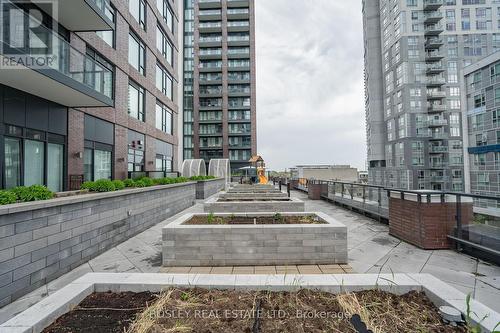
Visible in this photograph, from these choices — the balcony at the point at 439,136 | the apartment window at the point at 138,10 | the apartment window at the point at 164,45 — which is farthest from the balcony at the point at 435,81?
the apartment window at the point at 138,10

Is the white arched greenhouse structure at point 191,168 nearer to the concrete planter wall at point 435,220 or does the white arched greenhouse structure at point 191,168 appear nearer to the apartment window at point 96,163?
the apartment window at point 96,163

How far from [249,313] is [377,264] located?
157 inches

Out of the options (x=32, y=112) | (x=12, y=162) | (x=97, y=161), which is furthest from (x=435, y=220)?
(x=97, y=161)

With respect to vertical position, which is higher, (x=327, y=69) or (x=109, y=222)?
(x=327, y=69)

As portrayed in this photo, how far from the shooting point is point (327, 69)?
22.2 m

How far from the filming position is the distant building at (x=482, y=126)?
94.8ft

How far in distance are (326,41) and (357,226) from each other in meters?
16.0

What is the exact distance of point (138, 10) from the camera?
17.2 meters

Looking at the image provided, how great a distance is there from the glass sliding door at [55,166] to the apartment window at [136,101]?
6338mm

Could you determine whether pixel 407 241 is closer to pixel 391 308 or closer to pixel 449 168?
pixel 391 308

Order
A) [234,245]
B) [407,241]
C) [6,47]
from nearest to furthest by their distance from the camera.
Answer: [234,245] < [6,47] < [407,241]

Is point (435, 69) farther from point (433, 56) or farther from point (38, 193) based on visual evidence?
point (38, 193)

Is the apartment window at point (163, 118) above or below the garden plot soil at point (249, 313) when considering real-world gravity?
above

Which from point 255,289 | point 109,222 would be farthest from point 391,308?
point 109,222
